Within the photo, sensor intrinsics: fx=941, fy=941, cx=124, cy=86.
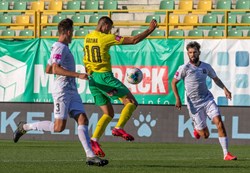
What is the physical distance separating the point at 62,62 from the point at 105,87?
2465 mm

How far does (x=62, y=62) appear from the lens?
13.2 meters

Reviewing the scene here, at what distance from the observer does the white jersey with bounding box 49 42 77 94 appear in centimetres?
1320

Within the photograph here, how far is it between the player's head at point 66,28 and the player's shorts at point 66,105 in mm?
788

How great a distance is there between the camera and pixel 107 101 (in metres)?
Answer: 15.8

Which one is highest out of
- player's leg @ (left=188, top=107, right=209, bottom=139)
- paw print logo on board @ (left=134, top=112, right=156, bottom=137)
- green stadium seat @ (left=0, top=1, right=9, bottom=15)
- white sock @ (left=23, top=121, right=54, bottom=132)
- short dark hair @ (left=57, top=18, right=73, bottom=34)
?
green stadium seat @ (left=0, top=1, right=9, bottom=15)

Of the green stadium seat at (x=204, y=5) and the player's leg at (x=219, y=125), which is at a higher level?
the green stadium seat at (x=204, y=5)

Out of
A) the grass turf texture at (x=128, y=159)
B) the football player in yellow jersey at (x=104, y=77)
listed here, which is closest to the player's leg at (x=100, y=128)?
the football player in yellow jersey at (x=104, y=77)

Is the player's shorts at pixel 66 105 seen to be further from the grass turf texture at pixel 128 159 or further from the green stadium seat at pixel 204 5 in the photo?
the green stadium seat at pixel 204 5

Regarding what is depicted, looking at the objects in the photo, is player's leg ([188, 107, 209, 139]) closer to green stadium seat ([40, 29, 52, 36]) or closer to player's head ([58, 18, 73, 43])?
player's head ([58, 18, 73, 43])

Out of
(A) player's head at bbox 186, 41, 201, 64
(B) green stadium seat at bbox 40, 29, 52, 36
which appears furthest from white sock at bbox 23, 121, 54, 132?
(B) green stadium seat at bbox 40, 29, 52, 36

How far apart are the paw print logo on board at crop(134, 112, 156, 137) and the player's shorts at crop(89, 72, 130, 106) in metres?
7.13

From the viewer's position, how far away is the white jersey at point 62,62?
13.2 metres

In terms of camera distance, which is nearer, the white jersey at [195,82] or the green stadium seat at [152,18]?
the white jersey at [195,82]

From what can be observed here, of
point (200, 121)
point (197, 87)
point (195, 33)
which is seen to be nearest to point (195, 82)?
point (197, 87)
